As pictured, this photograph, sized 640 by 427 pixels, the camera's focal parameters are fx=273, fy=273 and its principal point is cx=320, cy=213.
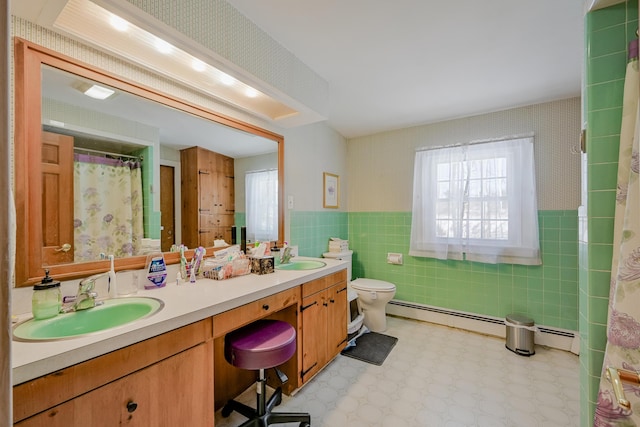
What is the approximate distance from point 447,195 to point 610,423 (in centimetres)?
217

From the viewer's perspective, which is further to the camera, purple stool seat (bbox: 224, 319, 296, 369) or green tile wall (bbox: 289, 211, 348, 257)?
green tile wall (bbox: 289, 211, 348, 257)

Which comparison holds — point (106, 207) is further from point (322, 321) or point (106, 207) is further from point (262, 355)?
point (322, 321)

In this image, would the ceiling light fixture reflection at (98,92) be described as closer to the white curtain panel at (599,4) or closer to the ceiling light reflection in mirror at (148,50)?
the ceiling light reflection in mirror at (148,50)

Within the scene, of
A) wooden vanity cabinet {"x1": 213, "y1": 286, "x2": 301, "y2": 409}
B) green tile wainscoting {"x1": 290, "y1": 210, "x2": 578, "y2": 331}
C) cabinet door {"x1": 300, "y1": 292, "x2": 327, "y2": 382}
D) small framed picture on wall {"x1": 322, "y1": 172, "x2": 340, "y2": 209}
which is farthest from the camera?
small framed picture on wall {"x1": 322, "y1": 172, "x2": 340, "y2": 209}

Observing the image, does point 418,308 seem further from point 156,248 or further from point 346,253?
point 156,248

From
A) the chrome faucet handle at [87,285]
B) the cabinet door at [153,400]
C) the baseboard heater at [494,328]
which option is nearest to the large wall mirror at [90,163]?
the chrome faucet handle at [87,285]

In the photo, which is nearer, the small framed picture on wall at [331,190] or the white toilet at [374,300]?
the white toilet at [374,300]

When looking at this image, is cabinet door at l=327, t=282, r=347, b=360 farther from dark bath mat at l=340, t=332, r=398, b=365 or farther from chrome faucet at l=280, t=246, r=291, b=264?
chrome faucet at l=280, t=246, r=291, b=264

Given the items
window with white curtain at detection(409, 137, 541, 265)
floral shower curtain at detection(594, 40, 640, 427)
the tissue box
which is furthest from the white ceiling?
the tissue box

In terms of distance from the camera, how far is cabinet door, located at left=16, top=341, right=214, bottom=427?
0.81 metres

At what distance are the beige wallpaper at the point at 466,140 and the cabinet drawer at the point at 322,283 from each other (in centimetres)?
137

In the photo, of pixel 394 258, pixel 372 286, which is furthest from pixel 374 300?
pixel 394 258

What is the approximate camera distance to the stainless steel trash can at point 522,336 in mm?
2330

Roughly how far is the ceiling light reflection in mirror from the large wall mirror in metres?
0.13
